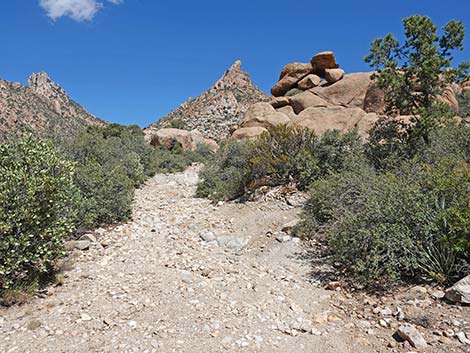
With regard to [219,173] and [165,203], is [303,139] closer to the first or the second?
[219,173]

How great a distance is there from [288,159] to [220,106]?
93.0ft

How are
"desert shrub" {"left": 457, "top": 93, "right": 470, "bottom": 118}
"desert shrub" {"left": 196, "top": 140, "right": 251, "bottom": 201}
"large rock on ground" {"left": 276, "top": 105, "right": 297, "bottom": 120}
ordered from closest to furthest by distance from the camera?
1. "desert shrub" {"left": 196, "top": 140, "right": 251, "bottom": 201}
2. "desert shrub" {"left": 457, "top": 93, "right": 470, "bottom": 118}
3. "large rock on ground" {"left": 276, "top": 105, "right": 297, "bottom": 120}

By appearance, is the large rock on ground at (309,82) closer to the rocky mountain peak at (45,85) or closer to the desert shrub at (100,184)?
the desert shrub at (100,184)

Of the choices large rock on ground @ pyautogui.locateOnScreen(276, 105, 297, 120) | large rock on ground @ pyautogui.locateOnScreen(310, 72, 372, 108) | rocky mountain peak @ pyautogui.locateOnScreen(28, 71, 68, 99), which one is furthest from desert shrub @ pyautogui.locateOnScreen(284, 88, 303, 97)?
rocky mountain peak @ pyautogui.locateOnScreen(28, 71, 68, 99)

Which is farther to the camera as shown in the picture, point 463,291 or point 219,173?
point 219,173

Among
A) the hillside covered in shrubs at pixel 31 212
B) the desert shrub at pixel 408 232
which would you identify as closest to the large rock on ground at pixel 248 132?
the desert shrub at pixel 408 232

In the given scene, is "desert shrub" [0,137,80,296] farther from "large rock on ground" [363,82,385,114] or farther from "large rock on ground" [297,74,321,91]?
"large rock on ground" [297,74,321,91]

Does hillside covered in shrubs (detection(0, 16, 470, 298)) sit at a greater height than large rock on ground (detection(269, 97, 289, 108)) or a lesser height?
lesser

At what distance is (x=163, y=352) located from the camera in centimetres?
341

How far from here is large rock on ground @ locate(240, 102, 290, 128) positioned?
1772 centimetres

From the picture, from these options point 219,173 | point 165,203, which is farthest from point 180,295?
point 219,173

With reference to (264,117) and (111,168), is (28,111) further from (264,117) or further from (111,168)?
(111,168)

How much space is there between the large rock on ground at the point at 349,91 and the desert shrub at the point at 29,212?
51.4ft

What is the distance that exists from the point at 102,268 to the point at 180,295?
1.75m
